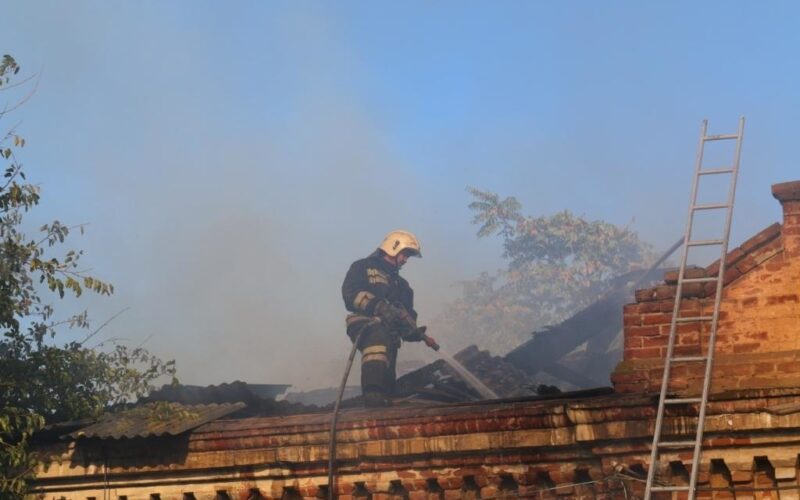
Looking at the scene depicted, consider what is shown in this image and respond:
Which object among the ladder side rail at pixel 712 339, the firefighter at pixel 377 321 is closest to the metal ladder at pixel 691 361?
the ladder side rail at pixel 712 339

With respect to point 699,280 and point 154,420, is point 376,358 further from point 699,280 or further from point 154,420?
point 699,280

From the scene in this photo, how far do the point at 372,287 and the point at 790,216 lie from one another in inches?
220

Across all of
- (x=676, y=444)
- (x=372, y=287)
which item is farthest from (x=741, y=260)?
(x=372, y=287)

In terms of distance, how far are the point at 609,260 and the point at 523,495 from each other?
31.7m

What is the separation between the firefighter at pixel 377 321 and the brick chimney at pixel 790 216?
4.69 m

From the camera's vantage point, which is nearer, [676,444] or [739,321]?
[676,444]

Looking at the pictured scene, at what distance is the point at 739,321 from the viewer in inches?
340

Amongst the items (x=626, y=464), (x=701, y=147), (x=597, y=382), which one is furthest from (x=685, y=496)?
(x=597, y=382)

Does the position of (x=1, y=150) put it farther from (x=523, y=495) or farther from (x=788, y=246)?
(x=788, y=246)

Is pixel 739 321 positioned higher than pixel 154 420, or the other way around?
pixel 739 321

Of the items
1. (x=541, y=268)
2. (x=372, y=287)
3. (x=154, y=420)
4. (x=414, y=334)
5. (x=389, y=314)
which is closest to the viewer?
(x=154, y=420)

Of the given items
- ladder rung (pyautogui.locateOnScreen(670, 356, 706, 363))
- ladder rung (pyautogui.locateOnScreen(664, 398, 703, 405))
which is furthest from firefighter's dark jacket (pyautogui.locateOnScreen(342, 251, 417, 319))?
ladder rung (pyautogui.locateOnScreen(664, 398, 703, 405))

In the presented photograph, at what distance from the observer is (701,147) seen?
29.9ft

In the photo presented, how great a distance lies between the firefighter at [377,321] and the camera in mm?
12500
